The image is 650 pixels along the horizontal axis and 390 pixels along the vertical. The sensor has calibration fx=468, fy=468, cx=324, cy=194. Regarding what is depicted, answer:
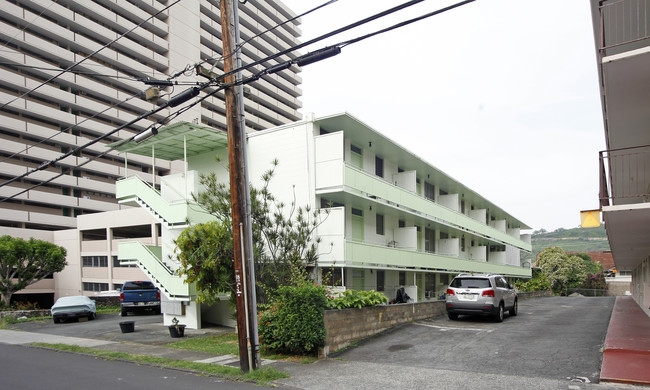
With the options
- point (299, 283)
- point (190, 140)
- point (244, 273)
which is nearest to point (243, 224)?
point (244, 273)

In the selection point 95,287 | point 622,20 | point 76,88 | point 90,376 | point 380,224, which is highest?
point 76,88

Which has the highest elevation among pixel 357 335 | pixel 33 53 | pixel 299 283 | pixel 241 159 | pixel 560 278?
pixel 33 53

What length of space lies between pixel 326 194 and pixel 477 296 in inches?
258

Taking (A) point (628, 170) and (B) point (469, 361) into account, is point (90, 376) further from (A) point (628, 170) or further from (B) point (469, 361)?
(A) point (628, 170)

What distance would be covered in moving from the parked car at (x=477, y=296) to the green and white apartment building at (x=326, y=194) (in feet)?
10.8

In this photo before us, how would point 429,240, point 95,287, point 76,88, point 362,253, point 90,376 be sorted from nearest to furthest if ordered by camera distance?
point 90,376
point 362,253
point 429,240
point 95,287
point 76,88

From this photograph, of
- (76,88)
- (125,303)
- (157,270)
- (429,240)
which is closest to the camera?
(157,270)

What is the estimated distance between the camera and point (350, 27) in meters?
8.02

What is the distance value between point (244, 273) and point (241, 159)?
2.48 meters

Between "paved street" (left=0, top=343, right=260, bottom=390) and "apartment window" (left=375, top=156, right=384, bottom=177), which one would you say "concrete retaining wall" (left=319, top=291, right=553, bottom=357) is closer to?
"paved street" (left=0, top=343, right=260, bottom=390)

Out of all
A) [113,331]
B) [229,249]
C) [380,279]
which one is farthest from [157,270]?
[380,279]

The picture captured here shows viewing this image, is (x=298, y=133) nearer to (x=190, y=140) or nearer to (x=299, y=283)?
(x=190, y=140)

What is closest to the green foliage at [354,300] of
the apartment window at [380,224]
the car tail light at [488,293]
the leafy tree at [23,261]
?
the car tail light at [488,293]

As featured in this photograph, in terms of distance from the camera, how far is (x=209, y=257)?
1448cm
